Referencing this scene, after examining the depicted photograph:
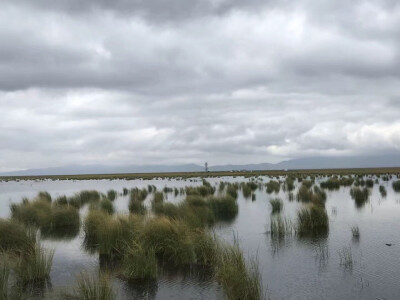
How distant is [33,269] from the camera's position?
10.0 meters

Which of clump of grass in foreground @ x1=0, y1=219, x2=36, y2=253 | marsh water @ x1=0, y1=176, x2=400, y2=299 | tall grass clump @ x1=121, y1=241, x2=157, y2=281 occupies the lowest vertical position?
marsh water @ x1=0, y1=176, x2=400, y2=299

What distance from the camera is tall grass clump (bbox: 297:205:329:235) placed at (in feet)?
52.1

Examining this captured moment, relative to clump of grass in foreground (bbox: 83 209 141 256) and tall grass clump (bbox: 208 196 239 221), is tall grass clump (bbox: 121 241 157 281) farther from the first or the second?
tall grass clump (bbox: 208 196 239 221)

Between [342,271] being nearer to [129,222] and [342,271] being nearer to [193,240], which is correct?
[193,240]

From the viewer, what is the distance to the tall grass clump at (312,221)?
52.1 feet

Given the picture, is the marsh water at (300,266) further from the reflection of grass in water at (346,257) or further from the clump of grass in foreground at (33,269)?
the clump of grass in foreground at (33,269)

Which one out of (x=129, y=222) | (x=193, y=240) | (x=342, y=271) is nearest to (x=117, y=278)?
(x=193, y=240)

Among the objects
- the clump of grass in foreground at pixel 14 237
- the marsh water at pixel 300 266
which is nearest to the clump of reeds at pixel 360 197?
the marsh water at pixel 300 266

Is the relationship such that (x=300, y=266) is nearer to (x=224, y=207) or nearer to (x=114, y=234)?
(x=114, y=234)

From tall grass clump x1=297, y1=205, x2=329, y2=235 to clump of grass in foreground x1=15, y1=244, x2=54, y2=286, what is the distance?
31.1 feet

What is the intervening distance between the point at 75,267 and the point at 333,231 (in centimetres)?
976

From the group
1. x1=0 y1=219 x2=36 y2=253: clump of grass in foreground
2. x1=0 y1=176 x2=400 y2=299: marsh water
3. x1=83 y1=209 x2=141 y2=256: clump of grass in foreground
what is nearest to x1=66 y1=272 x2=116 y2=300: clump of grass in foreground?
x1=0 y1=176 x2=400 y2=299: marsh water

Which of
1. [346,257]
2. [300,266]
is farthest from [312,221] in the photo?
[300,266]

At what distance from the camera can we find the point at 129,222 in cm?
1373
